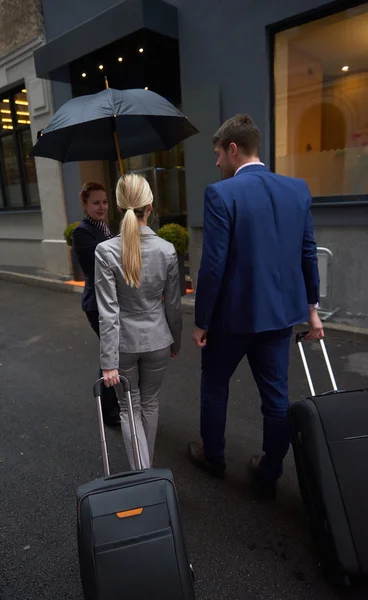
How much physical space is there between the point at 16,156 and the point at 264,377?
11.1 metres

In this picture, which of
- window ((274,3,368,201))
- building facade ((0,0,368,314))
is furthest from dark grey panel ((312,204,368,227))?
window ((274,3,368,201))

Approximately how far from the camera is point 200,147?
22.2ft

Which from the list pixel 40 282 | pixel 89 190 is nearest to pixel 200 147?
pixel 89 190

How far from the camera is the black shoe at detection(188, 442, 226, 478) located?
282cm

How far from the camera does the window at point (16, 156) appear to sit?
10656 mm

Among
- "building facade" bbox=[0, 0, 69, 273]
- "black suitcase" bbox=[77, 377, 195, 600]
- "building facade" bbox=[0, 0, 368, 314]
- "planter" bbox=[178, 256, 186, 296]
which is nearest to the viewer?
"black suitcase" bbox=[77, 377, 195, 600]

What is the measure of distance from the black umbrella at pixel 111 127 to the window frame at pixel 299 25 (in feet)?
8.55

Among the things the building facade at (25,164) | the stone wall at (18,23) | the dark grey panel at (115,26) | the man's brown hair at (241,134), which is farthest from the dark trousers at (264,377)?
the stone wall at (18,23)

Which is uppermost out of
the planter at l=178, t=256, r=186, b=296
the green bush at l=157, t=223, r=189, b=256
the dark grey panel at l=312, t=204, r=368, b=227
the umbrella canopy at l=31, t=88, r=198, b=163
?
the umbrella canopy at l=31, t=88, r=198, b=163

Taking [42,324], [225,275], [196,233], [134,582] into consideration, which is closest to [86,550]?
[134,582]

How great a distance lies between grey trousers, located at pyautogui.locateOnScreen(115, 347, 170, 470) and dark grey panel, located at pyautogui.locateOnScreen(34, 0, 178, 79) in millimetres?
5695

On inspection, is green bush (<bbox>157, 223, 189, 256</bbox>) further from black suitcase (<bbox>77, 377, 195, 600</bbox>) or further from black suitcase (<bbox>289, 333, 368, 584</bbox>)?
black suitcase (<bbox>77, 377, 195, 600</bbox>)

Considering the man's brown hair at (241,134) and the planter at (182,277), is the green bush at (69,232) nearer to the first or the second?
the planter at (182,277)

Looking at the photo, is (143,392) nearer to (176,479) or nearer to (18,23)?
(176,479)
